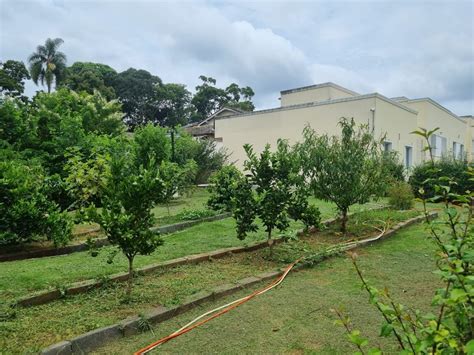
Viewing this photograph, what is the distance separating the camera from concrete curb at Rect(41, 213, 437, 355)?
112 inches

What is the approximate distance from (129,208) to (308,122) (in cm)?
1500

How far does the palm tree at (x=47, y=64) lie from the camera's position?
143 feet

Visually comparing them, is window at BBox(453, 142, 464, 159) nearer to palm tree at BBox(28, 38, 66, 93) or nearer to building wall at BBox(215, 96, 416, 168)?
building wall at BBox(215, 96, 416, 168)

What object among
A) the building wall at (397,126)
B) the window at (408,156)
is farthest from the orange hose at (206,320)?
the window at (408,156)

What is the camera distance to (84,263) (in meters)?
5.11

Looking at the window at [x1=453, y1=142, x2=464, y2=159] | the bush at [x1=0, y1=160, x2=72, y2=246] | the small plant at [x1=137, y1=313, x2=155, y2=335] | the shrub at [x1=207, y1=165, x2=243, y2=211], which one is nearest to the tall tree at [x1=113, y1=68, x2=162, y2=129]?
the window at [x1=453, y1=142, x2=464, y2=159]

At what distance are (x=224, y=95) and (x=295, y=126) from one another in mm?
36993

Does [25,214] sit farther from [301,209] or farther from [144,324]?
[301,209]

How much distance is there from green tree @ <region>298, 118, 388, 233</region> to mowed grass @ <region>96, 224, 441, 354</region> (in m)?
1.73

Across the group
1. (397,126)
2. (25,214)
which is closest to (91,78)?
(397,126)

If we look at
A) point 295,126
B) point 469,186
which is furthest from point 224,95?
point 469,186

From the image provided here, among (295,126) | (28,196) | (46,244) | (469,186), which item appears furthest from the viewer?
(295,126)

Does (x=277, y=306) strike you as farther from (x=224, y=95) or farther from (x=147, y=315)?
(x=224, y=95)

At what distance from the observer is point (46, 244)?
20.6 ft
